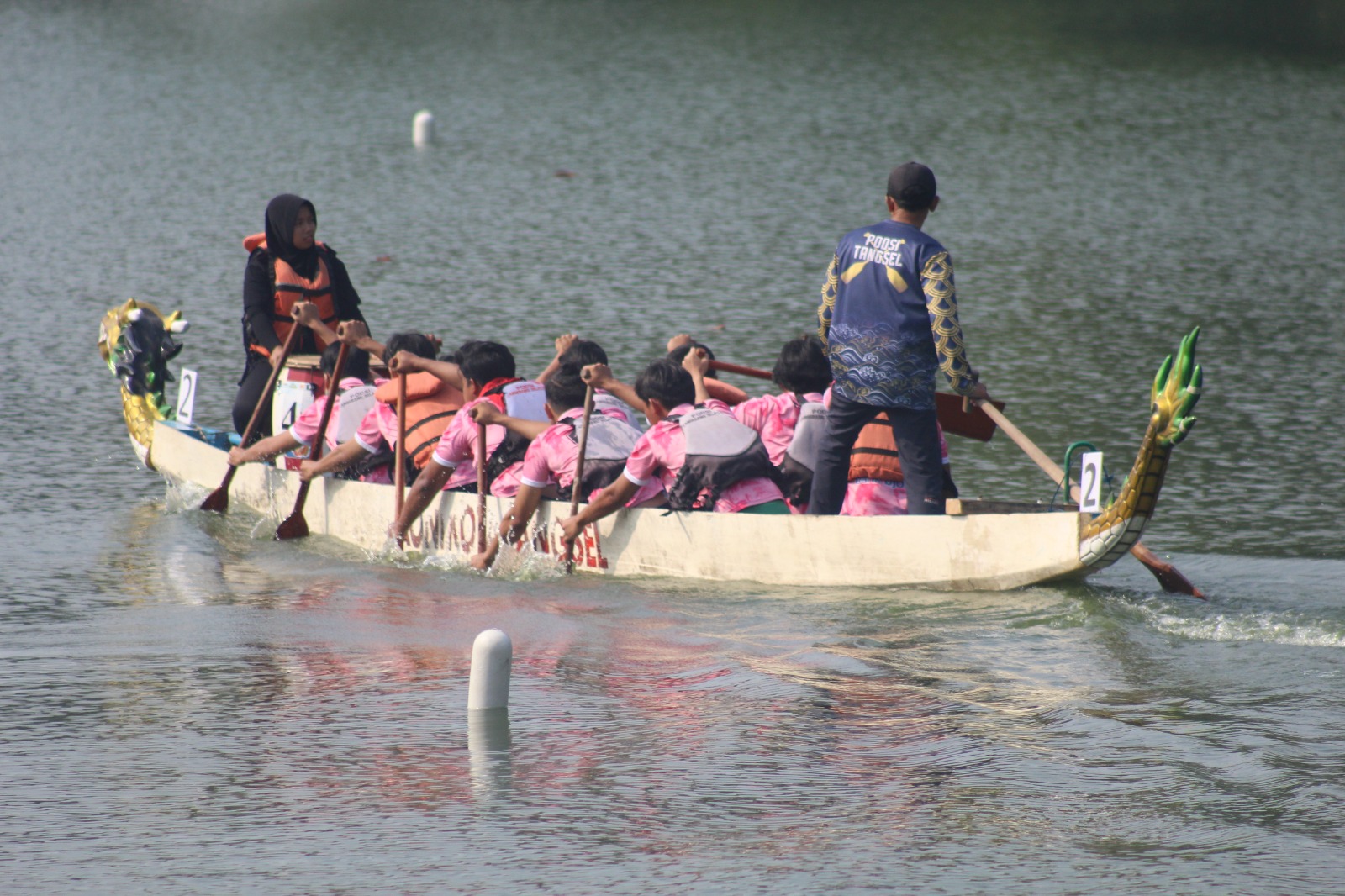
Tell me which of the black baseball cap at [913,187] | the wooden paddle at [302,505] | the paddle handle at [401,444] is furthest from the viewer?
the wooden paddle at [302,505]

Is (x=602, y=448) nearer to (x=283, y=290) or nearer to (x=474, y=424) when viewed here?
(x=474, y=424)

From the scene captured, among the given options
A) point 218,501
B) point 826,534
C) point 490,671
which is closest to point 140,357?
point 218,501

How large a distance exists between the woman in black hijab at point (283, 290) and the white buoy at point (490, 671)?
15.5ft

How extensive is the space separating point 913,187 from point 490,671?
10.2 ft

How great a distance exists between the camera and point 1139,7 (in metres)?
43.4

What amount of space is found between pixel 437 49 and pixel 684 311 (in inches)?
894

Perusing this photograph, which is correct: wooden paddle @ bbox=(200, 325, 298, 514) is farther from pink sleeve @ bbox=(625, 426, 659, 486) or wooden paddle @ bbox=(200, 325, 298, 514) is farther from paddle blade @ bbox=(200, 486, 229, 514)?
pink sleeve @ bbox=(625, 426, 659, 486)

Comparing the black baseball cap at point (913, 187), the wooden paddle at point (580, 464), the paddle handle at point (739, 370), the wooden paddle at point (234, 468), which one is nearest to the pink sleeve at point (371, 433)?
the wooden paddle at point (234, 468)

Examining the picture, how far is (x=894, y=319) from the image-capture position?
8.59 meters

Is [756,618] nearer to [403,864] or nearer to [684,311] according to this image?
[403,864]

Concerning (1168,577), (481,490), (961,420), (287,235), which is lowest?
(1168,577)

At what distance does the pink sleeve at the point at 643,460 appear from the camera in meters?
9.30

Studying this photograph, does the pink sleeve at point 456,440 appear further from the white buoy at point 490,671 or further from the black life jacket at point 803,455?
the white buoy at point 490,671

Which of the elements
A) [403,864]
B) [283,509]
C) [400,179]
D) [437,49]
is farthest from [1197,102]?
[403,864]
